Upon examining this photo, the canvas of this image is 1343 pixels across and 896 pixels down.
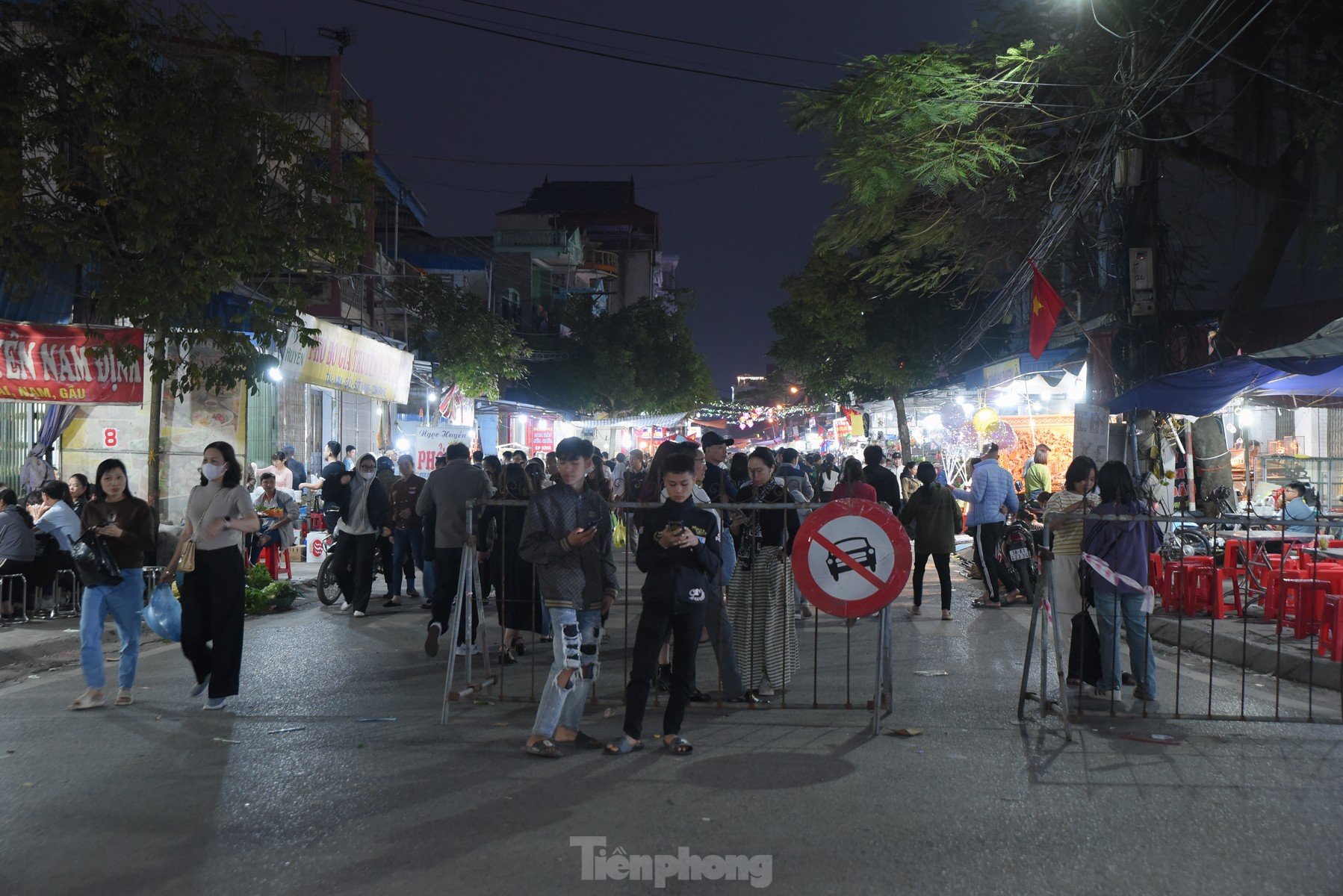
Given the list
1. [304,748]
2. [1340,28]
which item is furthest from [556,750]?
[1340,28]

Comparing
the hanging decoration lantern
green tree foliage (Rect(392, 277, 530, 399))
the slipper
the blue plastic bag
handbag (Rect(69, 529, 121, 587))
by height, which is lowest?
the slipper

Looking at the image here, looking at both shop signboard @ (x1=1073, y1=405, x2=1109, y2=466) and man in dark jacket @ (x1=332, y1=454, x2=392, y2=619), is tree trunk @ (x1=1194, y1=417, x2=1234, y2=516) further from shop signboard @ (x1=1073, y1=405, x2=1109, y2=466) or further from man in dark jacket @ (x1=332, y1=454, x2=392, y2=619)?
man in dark jacket @ (x1=332, y1=454, x2=392, y2=619)

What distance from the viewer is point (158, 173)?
1029 cm

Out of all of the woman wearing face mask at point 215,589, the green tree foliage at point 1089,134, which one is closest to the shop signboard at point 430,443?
the green tree foliage at point 1089,134

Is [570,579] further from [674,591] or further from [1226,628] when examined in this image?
[1226,628]

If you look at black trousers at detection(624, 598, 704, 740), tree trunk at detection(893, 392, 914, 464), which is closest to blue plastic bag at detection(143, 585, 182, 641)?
black trousers at detection(624, 598, 704, 740)

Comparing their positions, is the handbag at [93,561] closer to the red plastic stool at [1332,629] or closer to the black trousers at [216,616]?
the black trousers at [216,616]

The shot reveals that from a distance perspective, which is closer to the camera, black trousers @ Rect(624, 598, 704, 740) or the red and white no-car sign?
black trousers @ Rect(624, 598, 704, 740)

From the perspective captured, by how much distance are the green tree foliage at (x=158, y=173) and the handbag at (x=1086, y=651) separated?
8.16 m

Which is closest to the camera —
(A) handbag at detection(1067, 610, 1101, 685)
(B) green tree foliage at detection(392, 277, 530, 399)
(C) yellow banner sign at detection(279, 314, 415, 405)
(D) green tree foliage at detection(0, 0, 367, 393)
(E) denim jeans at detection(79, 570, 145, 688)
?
(E) denim jeans at detection(79, 570, 145, 688)

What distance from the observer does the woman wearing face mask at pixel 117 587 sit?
24.9 feet

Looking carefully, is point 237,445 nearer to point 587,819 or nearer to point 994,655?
point 994,655

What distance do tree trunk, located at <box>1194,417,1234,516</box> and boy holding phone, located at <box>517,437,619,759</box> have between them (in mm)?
12461

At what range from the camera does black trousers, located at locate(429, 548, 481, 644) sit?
994 centimetres
